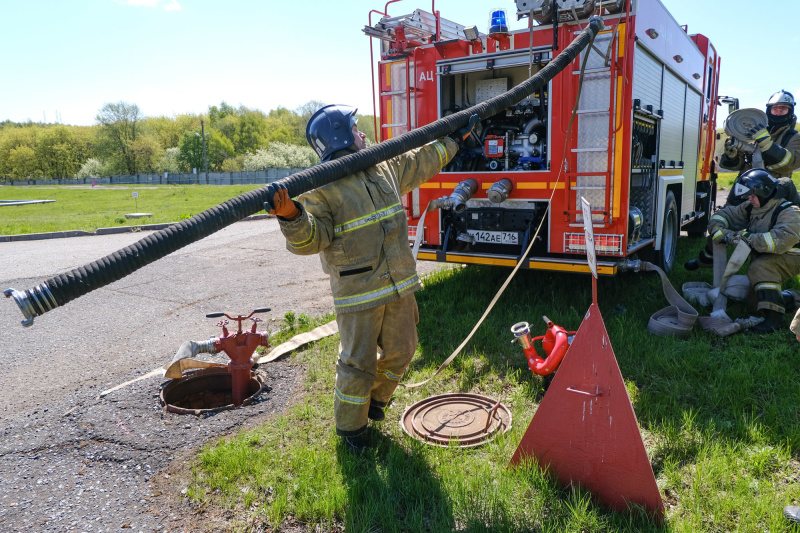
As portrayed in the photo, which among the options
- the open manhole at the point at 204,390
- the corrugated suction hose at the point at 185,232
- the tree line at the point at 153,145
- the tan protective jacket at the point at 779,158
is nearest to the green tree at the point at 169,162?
the tree line at the point at 153,145

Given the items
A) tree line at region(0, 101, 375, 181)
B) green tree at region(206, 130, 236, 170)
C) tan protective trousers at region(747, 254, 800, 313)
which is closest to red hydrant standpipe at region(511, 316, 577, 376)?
tan protective trousers at region(747, 254, 800, 313)

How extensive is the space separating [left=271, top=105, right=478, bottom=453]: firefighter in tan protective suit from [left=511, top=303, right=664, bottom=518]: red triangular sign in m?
0.96

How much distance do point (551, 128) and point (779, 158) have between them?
317 centimetres

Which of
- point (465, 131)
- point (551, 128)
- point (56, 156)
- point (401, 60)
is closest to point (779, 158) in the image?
point (551, 128)

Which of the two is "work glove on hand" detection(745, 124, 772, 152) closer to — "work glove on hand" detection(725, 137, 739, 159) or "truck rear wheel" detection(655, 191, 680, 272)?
"work glove on hand" detection(725, 137, 739, 159)

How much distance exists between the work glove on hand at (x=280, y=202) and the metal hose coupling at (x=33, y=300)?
3.01ft

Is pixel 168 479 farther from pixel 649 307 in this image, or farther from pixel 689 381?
pixel 649 307

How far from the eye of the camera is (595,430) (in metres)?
2.60

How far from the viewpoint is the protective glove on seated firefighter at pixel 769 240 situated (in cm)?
471

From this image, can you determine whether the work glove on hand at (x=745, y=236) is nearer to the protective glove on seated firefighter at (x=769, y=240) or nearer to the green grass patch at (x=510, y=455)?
the protective glove on seated firefighter at (x=769, y=240)

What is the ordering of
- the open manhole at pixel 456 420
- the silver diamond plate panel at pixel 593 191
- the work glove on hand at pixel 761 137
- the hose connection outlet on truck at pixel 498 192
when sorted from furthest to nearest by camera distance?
1. the work glove on hand at pixel 761 137
2. the hose connection outlet on truck at pixel 498 192
3. the silver diamond plate panel at pixel 593 191
4. the open manhole at pixel 456 420

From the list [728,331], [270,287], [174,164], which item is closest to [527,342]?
[728,331]

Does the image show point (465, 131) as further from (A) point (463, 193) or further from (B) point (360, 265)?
(A) point (463, 193)

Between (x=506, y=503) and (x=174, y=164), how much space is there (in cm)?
7850
